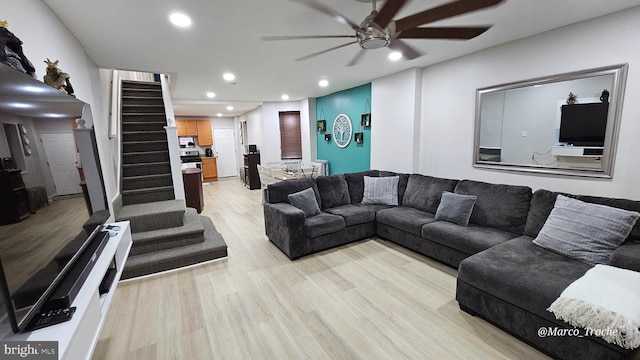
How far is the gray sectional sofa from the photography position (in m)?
1.73

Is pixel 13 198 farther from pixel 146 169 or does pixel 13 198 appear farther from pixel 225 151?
pixel 225 151

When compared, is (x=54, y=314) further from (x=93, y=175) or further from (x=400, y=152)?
(x=400, y=152)

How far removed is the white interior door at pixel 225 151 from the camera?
9.52m

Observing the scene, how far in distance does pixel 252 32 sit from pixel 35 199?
2.10 m

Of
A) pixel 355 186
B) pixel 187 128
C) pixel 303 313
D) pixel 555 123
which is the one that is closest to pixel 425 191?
pixel 355 186

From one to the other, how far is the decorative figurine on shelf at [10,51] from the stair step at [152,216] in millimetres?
2241

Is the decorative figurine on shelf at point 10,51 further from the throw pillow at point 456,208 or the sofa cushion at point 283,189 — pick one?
the throw pillow at point 456,208

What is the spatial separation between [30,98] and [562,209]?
12.2ft

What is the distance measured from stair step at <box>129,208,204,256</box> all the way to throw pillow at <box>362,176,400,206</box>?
2.42m

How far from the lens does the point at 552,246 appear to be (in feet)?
7.20

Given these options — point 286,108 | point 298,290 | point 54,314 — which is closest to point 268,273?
point 298,290

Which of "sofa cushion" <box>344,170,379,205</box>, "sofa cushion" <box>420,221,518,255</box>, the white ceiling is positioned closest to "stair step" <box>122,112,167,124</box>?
the white ceiling

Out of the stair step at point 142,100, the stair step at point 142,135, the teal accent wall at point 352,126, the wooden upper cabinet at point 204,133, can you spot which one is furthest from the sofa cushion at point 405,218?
the wooden upper cabinet at point 204,133

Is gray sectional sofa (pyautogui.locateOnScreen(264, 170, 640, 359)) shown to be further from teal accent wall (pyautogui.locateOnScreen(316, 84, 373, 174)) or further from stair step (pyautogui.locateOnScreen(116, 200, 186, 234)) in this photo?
stair step (pyautogui.locateOnScreen(116, 200, 186, 234))
